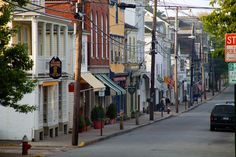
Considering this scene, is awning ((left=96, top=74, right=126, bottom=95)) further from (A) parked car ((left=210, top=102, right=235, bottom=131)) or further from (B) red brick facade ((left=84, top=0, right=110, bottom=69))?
(A) parked car ((left=210, top=102, right=235, bottom=131))

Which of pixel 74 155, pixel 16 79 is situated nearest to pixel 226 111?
pixel 74 155

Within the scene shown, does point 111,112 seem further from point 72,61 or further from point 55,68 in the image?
point 55,68

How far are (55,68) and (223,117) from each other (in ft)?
43.9

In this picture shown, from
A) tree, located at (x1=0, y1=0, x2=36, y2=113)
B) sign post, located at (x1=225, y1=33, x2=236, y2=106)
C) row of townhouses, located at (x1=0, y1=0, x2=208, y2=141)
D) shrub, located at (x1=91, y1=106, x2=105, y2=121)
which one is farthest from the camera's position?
shrub, located at (x1=91, y1=106, x2=105, y2=121)

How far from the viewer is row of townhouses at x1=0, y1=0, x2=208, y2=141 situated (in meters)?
32.5

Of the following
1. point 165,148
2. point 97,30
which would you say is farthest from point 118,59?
point 165,148

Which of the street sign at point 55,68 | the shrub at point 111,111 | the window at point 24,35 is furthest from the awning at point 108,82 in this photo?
the street sign at point 55,68

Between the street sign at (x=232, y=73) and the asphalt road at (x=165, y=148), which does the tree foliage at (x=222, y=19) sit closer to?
the asphalt road at (x=165, y=148)

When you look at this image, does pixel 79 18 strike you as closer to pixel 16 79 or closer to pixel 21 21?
pixel 21 21

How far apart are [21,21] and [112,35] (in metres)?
21.8

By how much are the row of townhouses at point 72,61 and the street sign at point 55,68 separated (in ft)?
2.13

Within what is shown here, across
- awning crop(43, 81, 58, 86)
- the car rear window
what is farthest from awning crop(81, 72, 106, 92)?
the car rear window

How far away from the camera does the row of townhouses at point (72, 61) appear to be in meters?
32.5

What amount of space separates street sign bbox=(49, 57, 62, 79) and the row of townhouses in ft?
2.13
